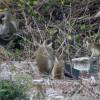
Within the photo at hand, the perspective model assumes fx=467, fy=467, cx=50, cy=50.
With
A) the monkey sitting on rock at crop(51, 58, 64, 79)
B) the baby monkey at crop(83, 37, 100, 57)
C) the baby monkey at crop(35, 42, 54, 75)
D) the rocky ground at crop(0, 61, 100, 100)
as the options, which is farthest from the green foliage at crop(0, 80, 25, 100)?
the baby monkey at crop(83, 37, 100, 57)

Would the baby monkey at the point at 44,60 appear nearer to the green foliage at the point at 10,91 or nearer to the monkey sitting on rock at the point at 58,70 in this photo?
the monkey sitting on rock at the point at 58,70

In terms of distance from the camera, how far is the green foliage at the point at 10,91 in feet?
17.4

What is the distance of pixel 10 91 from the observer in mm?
5348

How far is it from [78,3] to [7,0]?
67.5 inches

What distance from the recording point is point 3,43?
10492 mm

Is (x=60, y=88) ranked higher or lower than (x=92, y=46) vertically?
higher

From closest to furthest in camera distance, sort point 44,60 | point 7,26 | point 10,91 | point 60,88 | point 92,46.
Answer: point 10,91 < point 60,88 < point 44,60 < point 92,46 < point 7,26

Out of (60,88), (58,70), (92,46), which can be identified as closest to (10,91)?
(60,88)

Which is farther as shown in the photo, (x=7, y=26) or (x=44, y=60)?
(x=7, y=26)

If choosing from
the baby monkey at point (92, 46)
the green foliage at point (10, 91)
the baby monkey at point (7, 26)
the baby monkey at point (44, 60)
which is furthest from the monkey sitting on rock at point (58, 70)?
the baby monkey at point (7, 26)

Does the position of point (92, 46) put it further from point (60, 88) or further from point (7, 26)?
point (60, 88)

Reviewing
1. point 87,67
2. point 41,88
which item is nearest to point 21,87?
point 41,88

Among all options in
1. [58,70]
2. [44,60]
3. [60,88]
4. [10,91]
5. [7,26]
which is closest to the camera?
[10,91]

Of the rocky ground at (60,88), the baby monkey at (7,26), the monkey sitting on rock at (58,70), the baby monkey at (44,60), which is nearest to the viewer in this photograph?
the rocky ground at (60,88)
